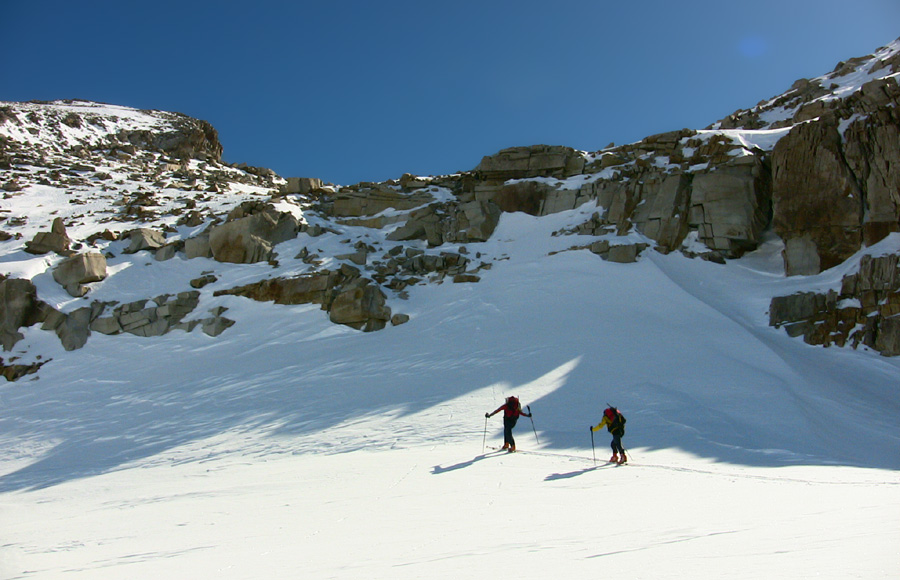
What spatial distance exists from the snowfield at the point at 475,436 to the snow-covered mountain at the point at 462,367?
0.08m

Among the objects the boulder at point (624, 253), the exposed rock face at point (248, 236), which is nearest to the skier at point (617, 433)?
the boulder at point (624, 253)

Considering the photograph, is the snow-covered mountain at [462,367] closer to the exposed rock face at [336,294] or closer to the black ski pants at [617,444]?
the exposed rock face at [336,294]

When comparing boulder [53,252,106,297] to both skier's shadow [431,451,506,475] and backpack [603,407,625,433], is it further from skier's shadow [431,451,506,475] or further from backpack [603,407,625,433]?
backpack [603,407,625,433]

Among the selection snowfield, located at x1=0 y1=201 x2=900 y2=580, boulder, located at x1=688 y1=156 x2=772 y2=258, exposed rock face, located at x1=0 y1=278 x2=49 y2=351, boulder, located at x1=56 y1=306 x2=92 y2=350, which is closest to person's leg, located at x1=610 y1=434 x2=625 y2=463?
snowfield, located at x1=0 y1=201 x2=900 y2=580

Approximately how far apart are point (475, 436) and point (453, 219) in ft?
69.7

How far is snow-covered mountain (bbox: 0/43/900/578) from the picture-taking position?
5109 millimetres

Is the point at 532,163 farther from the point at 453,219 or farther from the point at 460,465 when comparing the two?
the point at 460,465

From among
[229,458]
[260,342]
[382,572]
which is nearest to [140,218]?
[260,342]

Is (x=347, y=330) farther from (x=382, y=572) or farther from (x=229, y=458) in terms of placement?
(x=382, y=572)

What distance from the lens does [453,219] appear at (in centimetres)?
3177

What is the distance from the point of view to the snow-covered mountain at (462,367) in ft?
16.8

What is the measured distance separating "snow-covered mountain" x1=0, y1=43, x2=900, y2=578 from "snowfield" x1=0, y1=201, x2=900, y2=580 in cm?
8

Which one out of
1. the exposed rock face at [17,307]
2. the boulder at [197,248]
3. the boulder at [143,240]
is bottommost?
Answer: the exposed rock face at [17,307]

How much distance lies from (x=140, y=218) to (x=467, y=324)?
2433 centimetres
